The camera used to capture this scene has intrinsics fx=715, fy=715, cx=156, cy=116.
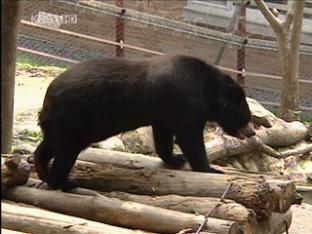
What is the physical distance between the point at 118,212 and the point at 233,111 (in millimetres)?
1811

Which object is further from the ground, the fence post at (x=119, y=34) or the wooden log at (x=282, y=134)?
the fence post at (x=119, y=34)

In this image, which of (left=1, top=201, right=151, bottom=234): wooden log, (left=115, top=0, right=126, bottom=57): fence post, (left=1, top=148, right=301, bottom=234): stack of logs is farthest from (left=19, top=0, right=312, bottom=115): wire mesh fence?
(left=1, top=201, right=151, bottom=234): wooden log

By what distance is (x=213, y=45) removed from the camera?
15141 millimetres

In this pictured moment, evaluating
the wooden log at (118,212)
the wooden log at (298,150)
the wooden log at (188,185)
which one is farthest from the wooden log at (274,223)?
the wooden log at (298,150)

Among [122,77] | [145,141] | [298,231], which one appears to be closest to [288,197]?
[122,77]

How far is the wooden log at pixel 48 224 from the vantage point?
4535 millimetres

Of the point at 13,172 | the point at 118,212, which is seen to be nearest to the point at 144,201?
the point at 118,212

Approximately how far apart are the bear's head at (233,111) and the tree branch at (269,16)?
463 centimetres

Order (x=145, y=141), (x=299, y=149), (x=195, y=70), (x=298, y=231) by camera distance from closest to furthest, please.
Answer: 1. (x=195, y=70)
2. (x=298, y=231)
3. (x=145, y=141)
4. (x=299, y=149)

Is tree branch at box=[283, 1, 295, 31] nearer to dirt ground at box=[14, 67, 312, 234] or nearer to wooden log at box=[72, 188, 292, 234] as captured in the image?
dirt ground at box=[14, 67, 312, 234]

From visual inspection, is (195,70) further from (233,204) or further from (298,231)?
(298,231)

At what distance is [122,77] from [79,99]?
39cm

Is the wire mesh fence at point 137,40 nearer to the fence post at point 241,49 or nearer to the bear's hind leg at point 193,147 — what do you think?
the fence post at point 241,49

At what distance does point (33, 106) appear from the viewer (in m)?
9.29
